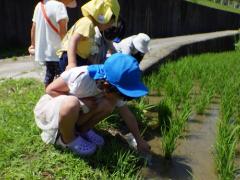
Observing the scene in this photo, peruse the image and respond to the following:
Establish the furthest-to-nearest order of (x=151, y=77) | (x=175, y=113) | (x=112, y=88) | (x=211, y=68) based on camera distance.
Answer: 1. (x=211, y=68)
2. (x=151, y=77)
3. (x=175, y=113)
4. (x=112, y=88)

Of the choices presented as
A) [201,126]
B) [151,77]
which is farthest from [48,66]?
[151,77]

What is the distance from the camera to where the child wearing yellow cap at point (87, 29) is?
337 centimetres

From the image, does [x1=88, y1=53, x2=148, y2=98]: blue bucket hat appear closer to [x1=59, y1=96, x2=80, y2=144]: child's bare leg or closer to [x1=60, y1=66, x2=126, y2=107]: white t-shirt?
[x1=60, y1=66, x2=126, y2=107]: white t-shirt

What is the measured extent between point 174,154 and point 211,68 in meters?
3.67

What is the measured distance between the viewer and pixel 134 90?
2.91 meters

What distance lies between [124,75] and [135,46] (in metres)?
1.25

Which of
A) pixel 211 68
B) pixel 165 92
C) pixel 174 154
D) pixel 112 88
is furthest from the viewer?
pixel 211 68

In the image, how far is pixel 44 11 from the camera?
3.83 meters

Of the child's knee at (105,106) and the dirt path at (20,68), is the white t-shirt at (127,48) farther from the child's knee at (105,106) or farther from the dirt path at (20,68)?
the dirt path at (20,68)

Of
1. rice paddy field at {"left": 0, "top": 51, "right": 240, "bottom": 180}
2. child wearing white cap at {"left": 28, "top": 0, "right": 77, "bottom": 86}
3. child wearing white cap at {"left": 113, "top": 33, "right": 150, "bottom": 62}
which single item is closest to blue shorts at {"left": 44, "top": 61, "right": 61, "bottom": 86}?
child wearing white cap at {"left": 28, "top": 0, "right": 77, "bottom": 86}

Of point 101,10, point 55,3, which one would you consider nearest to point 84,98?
point 101,10

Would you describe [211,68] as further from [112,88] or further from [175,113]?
[112,88]

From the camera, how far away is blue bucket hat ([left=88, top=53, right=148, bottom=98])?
2889mm

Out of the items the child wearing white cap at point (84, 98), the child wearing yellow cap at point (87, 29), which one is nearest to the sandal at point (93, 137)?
the child wearing white cap at point (84, 98)
